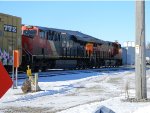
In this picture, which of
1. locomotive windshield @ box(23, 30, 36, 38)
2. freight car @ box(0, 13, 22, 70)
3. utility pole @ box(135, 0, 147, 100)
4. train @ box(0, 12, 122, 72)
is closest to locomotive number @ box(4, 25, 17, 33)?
freight car @ box(0, 13, 22, 70)

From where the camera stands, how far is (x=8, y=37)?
88.8ft

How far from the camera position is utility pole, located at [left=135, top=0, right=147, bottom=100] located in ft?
41.3

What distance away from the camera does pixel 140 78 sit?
12695 mm

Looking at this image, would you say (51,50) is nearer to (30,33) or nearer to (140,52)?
(30,33)

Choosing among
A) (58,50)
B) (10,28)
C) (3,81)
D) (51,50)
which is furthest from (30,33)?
(3,81)

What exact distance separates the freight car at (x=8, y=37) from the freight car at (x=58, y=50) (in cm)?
217

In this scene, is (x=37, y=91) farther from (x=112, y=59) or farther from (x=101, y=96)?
(x=112, y=59)

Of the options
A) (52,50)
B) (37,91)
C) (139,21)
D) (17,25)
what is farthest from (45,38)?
(139,21)

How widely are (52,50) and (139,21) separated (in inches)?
881

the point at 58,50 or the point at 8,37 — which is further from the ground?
the point at 8,37

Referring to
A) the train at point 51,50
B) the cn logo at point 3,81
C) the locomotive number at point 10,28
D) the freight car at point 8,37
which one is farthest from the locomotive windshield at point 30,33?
the cn logo at point 3,81

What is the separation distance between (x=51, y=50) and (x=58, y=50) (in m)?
1.75

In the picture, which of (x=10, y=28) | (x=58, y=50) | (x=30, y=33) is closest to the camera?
(x=10, y=28)

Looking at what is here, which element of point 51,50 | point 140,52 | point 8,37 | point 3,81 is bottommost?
point 3,81
